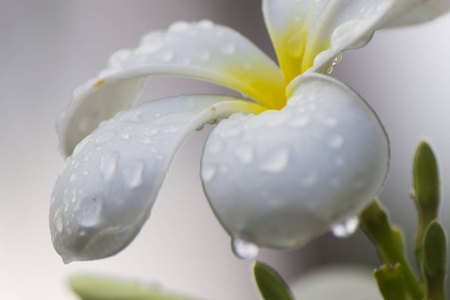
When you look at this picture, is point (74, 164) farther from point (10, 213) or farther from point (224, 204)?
point (10, 213)

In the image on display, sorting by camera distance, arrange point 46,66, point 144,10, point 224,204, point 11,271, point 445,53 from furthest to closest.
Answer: point 144,10
point 46,66
point 11,271
point 445,53
point 224,204

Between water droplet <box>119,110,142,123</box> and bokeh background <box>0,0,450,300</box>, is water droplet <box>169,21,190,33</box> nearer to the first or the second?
water droplet <box>119,110,142,123</box>

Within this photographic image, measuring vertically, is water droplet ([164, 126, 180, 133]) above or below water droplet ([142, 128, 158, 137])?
below

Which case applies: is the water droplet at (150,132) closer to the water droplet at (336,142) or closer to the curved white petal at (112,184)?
the curved white petal at (112,184)

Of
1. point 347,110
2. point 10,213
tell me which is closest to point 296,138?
point 347,110

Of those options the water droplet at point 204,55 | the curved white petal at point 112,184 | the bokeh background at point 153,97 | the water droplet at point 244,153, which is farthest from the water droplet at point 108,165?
the bokeh background at point 153,97

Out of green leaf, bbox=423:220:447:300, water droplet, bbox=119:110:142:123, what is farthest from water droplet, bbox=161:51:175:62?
green leaf, bbox=423:220:447:300

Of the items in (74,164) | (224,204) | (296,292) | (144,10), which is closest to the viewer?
(224,204)
